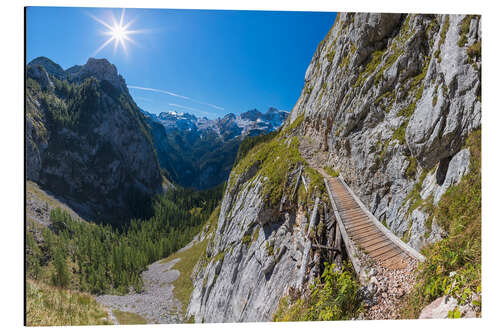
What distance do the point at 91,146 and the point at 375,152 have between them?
14721cm

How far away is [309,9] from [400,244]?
9382 millimetres

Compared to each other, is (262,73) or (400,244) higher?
(262,73)

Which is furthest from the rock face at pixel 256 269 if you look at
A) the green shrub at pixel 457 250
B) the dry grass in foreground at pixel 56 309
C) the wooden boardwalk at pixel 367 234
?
the dry grass in foreground at pixel 56 309

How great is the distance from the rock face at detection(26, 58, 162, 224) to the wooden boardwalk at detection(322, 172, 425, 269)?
11849 cm

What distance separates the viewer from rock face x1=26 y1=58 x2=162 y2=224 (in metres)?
98.3

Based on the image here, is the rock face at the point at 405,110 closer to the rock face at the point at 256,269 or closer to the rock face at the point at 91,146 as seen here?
the rock face at the point at 256,269

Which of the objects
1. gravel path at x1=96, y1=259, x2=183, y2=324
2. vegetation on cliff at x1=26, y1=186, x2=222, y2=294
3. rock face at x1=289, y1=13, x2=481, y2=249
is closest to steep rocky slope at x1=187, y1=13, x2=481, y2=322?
rock face at x1=289, y1=13, x2=481, y2=249

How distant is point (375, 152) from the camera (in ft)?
36.4

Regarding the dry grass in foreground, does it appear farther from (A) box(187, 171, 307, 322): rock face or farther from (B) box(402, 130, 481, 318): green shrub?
(B) box(402, 130, 481, 318): green shrub

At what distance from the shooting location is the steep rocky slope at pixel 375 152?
23.2 feet

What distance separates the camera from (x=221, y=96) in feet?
42.1

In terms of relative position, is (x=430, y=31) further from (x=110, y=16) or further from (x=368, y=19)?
(x=110, y=16)

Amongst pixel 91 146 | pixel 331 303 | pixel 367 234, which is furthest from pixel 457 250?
pixel 91 146
